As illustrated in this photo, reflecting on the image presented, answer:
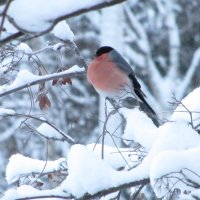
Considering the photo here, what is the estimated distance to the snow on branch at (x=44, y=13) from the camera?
0.55 metres

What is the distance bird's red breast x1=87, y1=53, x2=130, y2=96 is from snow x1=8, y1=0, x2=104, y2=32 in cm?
165

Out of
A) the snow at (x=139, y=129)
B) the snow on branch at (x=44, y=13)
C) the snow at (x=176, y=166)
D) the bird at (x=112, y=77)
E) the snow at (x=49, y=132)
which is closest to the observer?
the snow on branch at (x=44, y=13)

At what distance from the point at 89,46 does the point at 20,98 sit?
133cm

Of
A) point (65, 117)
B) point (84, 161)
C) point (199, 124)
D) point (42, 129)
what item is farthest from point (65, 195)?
point (65, 117)

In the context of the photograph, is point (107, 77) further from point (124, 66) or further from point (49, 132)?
point (49, 132)

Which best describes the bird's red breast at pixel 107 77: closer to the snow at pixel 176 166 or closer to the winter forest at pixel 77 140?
the winter forest at pixel 77 140

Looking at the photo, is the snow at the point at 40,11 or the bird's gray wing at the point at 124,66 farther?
the bird's gray wing at the point at 124,66

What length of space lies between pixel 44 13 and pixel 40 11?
13 mm

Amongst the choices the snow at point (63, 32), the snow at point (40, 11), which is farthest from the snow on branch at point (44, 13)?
the snow at point (63, 32)

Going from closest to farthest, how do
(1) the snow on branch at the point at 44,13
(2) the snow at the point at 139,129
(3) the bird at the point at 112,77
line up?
(1) the snow on branch at the point at 44,13
(2) the snow at the point at 139,129
(3) the bird at the point at 112,77

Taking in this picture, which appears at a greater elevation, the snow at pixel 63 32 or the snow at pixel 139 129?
the snow at pixel 63 32

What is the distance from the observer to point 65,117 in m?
8.85

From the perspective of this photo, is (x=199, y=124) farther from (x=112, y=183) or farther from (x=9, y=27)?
(x=9, y=27)

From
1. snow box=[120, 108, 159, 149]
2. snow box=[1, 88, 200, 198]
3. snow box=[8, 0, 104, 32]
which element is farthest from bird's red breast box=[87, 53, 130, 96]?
snow box=[8, 0, 104, 32]
